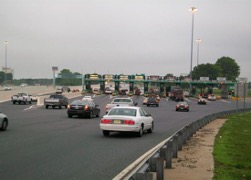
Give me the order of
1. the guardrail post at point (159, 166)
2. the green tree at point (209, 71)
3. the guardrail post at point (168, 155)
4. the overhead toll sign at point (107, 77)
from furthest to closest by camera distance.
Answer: the green tree at point (209, 71) < the overhead toll sign at point (107, 77) < the guardrail post at point (168, 155) < the guardrail post at point (159, 166)

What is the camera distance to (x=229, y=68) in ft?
636

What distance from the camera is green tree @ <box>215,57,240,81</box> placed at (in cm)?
19250


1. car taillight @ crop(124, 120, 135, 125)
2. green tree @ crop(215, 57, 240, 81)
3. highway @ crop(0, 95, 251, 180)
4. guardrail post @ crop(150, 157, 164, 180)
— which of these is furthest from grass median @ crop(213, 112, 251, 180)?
green tree @ crop(215, 57, 240, 81)

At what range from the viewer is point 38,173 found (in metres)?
9.95

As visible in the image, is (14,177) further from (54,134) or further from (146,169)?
(54,134)

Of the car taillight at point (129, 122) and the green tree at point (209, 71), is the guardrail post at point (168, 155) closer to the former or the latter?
the car taillight at point (129, 122)

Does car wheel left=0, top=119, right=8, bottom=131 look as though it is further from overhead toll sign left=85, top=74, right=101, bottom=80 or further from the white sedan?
overhead toll sign left=85, top=74, right=101, bottom=80

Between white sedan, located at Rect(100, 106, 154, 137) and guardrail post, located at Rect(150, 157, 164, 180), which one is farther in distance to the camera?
white sedan, located at Rect(100, 106, 154, 137)

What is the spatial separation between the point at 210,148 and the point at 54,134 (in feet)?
23.5

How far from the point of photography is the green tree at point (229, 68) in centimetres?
19250

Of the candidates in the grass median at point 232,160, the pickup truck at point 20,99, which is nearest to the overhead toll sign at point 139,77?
the pickup truck at point 20,99

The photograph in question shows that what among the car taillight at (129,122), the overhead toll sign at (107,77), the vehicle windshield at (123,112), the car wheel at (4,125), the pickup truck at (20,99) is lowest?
the pickup truck at (20,99)

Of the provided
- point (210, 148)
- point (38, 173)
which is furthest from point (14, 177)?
point (210, 148)

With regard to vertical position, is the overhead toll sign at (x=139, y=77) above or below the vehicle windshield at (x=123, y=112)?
above
